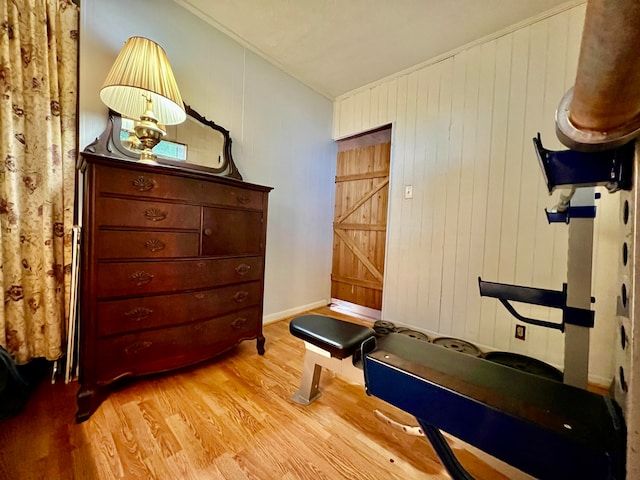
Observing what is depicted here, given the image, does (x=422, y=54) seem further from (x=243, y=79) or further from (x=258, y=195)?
(x=258, y=195)

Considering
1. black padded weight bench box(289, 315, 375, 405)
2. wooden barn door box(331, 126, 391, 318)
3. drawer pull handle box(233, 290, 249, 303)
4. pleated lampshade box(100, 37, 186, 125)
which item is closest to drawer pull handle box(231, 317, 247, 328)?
drawer pull handle box(233, 290, 249, 303)

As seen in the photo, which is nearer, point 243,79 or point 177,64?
point 177,64

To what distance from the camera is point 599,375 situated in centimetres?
160

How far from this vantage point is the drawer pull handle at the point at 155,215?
4.24 feet

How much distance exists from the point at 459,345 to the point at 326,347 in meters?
1.43

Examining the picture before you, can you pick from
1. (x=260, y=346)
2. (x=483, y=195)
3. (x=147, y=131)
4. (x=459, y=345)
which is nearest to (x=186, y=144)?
(x=147, y=131)

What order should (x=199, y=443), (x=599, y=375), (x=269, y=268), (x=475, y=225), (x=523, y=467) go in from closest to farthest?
(x=523, y=467) → (x=199, y=443) → (x=599, y=375) → (x=475, y=225) → (x=269, y=268)

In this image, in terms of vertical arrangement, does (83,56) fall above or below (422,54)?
below

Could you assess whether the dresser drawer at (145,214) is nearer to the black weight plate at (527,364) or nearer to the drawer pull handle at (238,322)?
the drawer pull handle at (238,322)

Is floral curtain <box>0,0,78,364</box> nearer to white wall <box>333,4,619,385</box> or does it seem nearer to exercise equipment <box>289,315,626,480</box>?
exercise equipment <box>289,315,626,480</box>

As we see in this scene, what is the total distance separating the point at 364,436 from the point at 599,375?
1.66 metres

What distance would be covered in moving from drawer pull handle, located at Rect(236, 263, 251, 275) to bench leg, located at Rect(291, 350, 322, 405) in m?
0.69

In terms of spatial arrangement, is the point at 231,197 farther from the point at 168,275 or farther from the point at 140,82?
the point at 140,82

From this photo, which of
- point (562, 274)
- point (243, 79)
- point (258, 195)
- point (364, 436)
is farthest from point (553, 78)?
point (364, 436)
